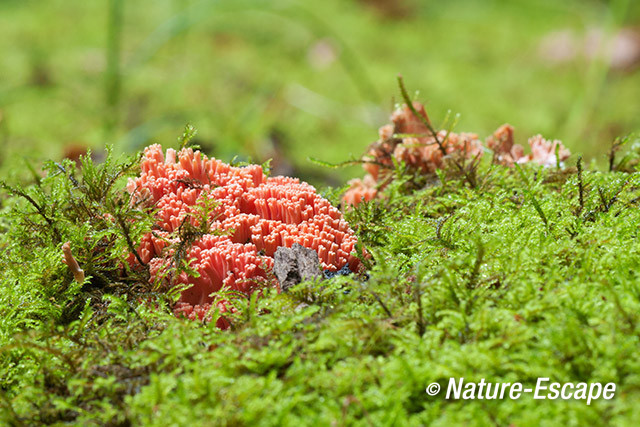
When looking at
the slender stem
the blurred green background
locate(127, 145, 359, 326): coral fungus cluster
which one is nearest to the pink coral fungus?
locate(127, 145, 359, 326): coral fungus cluster

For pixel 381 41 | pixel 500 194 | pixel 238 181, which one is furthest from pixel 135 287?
pixel 381 41

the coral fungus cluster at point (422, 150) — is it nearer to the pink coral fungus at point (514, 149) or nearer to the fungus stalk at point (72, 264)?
the pink coral fungus at point (514, 149)

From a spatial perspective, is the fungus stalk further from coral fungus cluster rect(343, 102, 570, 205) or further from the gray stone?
coral fungus cluster rect(343, 102, 570, 205)

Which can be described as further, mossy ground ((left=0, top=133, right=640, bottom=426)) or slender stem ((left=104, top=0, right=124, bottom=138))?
slender stem ((left=104, top=0, right=124, bottom=138))

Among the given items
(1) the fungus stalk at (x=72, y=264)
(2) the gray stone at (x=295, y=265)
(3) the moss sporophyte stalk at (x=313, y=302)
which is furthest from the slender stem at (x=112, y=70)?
(2) the gray stone at (x=295, y=265)

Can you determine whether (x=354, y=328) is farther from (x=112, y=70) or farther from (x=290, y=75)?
(x=290, y=75)

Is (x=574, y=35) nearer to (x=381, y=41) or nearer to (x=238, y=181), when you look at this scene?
(x=381, y=41)

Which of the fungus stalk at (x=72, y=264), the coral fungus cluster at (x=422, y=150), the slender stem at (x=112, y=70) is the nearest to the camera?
the fungus stalk at (x=72, y=264)
